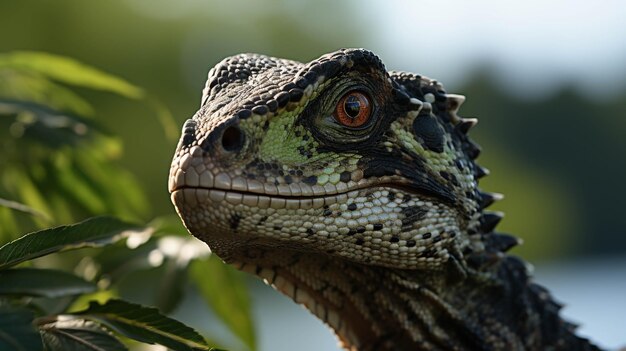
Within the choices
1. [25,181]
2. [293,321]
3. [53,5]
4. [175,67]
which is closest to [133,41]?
[175,67]

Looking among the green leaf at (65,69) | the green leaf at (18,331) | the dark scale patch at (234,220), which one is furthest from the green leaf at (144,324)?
the green leaf at (65,69)

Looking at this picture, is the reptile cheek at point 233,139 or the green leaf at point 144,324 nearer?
the green leaf at point 144,324

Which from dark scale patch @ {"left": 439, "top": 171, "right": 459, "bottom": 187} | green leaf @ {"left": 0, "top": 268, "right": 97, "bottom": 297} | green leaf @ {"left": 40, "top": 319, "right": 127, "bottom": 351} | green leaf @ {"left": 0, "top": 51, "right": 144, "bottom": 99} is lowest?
green leaf @ {"left": 40, "top": 319, "right": 127, "bottom": 351}

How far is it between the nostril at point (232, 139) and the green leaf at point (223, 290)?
137 centimetres

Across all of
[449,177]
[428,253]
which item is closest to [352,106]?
[449,177]

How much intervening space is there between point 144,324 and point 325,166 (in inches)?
31.8

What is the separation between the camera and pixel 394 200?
3.20m

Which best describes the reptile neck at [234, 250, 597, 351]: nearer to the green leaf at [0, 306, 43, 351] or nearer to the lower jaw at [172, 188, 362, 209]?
the lower jaw at [172, 188, 362, 209]

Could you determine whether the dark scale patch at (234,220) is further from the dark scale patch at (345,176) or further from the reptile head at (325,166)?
the dark scale patch at (345,176)

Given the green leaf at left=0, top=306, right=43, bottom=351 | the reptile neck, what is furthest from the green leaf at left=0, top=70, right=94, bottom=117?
the green leaf at left=0, top=306, right=43, bottom=351

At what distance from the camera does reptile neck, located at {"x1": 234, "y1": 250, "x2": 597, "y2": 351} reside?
3408mm

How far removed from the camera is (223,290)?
4.19m

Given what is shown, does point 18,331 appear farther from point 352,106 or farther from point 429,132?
point 429,132

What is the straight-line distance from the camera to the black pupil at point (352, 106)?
318cm
